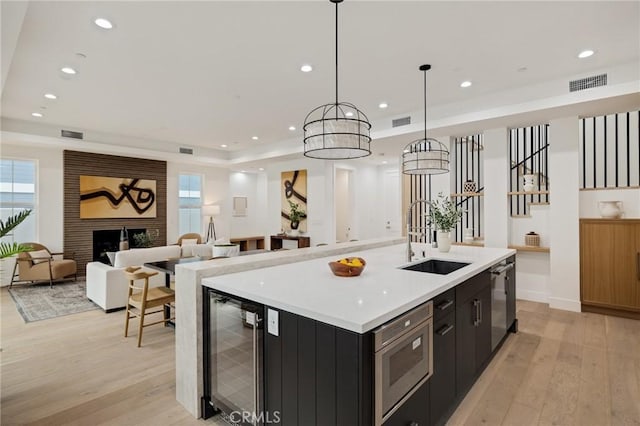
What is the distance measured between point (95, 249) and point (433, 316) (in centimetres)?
772

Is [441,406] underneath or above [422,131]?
underneath

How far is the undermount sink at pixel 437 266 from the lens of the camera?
114 inches

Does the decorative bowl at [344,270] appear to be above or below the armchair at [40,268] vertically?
above

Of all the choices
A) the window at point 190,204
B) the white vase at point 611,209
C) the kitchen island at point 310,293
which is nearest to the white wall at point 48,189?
the window at point 190,204

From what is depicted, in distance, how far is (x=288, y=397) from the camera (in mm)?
1664

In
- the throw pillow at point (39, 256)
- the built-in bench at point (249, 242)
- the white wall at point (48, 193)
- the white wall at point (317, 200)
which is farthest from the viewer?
the built-in bench at point (249, 242)

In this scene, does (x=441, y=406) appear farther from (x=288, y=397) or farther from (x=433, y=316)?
(x=288, y=397)

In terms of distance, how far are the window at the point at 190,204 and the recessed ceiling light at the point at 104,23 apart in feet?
20.0

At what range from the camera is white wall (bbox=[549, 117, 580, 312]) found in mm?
4434

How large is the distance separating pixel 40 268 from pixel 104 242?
1469mm

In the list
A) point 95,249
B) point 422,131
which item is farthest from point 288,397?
point 95,249

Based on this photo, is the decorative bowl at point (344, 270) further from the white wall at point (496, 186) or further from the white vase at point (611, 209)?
the white vase at point (611, 209)

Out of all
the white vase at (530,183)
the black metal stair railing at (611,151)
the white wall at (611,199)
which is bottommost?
the white wall at (611,199)

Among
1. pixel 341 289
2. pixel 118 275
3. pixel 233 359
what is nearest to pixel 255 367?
pixel 233 359
